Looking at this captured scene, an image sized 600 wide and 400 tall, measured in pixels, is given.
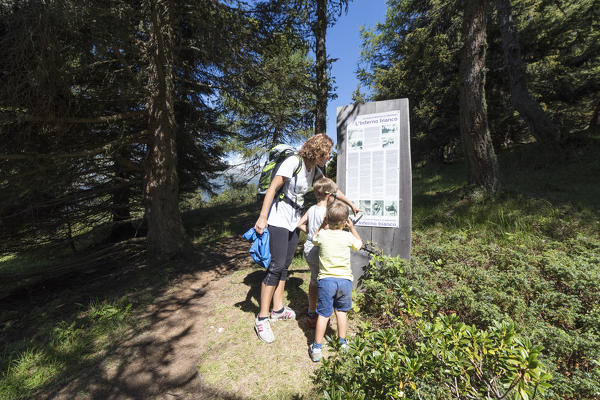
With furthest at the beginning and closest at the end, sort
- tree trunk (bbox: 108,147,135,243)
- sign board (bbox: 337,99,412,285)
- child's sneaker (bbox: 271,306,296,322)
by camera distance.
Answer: tree trunk (bbox: 108,147,135,243) → sign board (bbox: 337,99,412,285) → child's sneaker (bbox: 271,306,296,322)

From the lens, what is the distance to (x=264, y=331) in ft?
8.93

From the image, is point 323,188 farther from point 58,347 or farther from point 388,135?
point 58,347

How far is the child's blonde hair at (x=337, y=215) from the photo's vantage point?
8.03 ft

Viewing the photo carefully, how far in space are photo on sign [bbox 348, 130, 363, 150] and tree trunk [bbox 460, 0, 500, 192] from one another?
150 inches

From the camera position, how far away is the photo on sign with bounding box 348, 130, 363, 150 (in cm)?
336

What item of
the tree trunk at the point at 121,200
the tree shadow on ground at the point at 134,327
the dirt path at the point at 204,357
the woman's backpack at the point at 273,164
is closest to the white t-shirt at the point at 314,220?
the woman's backpack at the point at 273,164

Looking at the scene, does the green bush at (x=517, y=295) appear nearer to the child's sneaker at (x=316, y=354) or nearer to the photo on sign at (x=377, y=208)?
the photo on sign at (x=377, y=208)

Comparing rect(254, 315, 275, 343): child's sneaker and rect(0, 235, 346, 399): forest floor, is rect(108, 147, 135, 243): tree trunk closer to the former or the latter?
rect(0, 235, 346, 399): forest floor

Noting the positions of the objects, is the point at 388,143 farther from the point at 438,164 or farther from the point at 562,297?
the point at 438,164

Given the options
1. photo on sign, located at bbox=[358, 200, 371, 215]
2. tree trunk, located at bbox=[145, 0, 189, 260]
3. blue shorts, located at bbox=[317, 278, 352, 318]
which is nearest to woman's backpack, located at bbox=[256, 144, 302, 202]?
blue shorts, located at bbox=[317, 278, 352, 318]

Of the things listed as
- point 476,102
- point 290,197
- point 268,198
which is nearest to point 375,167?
point 290,197

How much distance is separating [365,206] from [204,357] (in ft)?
8.54

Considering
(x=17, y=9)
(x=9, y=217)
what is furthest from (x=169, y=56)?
(x=9, y=217)

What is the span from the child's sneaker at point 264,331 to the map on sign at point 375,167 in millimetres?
1731
